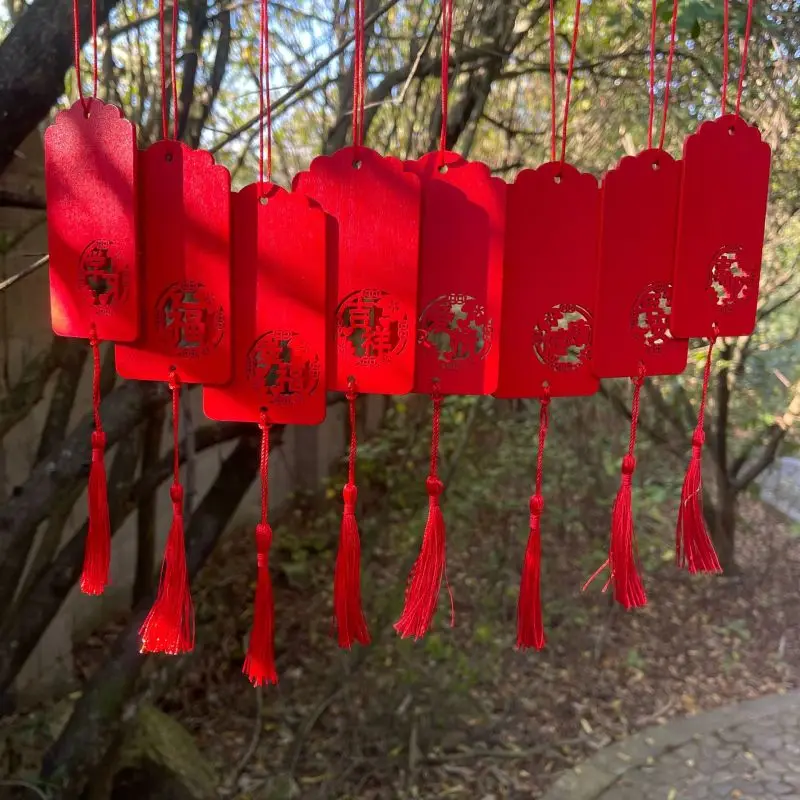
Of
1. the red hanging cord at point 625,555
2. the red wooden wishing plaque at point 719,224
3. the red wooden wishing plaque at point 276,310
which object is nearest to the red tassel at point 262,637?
the red wooden wishing plaque at point 276,310

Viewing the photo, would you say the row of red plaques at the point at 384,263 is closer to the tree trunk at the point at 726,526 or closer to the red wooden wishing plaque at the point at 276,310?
the red wooden wishing plaque at the point at 276,310

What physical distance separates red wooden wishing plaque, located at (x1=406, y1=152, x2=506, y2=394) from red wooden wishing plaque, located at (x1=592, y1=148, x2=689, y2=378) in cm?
10

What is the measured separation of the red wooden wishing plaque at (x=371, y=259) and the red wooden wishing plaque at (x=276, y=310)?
2cm

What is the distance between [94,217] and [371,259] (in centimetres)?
26

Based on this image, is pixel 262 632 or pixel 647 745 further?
pixel 647 745

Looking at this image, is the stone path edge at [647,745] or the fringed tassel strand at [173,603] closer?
the fringed tassel strand at [173,603]

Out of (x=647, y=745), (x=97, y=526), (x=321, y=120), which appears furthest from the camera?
(x=647, y=745)

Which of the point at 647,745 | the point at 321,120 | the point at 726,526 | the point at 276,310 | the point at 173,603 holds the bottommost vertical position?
the point at 647,745

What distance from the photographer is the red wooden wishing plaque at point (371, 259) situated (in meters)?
0.62

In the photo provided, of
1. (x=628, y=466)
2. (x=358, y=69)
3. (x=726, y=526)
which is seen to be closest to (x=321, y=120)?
(x=358, y=69)

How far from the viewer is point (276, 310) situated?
0.65 m

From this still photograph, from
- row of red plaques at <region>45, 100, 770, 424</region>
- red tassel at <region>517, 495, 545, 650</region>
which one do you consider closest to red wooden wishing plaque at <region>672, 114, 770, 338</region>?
Result: row of red plaques at <region>45, 100, 770, 424</region>

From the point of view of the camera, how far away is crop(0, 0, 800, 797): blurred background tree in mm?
1184

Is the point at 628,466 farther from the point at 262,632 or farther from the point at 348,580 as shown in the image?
the point at 262,632
